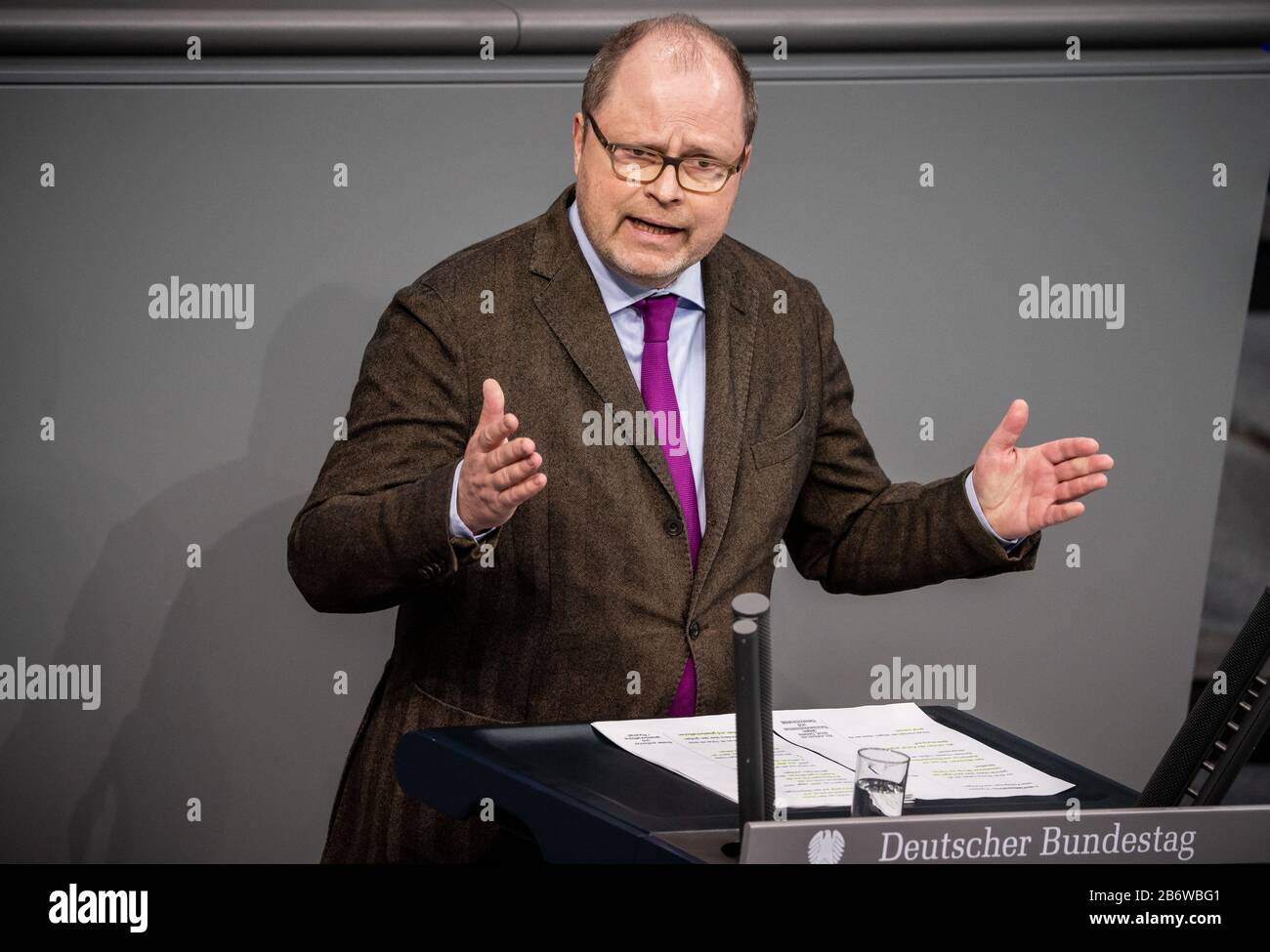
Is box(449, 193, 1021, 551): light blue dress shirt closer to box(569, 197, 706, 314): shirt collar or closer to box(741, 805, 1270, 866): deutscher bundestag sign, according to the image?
box(569, 197, 706, 314): shirt collar

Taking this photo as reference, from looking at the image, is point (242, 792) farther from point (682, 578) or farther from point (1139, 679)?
point (1139, 679)

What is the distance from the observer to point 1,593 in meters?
3.45

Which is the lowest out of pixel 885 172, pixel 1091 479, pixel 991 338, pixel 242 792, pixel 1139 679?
pixel 242 792

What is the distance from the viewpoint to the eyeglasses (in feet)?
7.27

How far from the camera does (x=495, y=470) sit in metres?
1.72

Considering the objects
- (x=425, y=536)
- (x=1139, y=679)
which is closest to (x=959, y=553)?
(x=425, y=536)

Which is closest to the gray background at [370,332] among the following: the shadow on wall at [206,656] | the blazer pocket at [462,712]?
the shadow on wall at [206,656]

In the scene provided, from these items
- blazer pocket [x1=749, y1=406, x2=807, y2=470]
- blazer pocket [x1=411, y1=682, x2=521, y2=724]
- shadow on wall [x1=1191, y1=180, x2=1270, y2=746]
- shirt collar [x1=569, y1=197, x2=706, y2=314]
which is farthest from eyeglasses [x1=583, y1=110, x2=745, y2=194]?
shadow on wall [x1=1191, y1=180, x2=1270, y2=746]

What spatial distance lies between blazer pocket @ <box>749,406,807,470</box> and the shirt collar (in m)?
0.25

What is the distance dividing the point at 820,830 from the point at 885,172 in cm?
255

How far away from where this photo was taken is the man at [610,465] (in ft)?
6.98

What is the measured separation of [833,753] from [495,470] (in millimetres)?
515

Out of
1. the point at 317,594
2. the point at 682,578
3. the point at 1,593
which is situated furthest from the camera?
the point at 1,593

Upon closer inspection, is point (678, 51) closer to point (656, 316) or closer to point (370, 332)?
point (656, 316)
